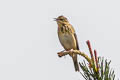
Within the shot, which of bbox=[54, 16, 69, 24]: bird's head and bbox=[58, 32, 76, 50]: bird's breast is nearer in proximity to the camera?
bbox=[58, 32, 76, 50]: bird's breast

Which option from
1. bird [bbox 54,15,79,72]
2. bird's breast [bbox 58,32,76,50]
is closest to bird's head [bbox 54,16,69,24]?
bird [bbox 54,15,79,72]

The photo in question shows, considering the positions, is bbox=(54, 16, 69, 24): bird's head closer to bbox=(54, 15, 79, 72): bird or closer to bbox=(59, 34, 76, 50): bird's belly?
bbox=(54, 15, 79, 72): bird

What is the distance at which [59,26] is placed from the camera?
28.3 feet

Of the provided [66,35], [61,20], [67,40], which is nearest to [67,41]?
[67,40]

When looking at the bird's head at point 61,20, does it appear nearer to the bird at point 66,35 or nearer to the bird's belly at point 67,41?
the bird at point 66,35

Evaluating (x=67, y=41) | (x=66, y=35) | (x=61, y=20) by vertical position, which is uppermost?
(x=61, y=20)

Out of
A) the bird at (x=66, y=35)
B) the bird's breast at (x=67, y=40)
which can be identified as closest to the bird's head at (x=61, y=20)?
the bird at (x=66, y=35)

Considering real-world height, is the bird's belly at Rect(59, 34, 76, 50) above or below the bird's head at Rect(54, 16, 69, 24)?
below

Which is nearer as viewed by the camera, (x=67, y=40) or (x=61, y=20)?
(x=67, y=40)

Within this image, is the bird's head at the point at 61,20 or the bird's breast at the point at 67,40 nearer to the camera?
the bird's breast at the point at 67,40

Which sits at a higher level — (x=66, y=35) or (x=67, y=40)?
(x=66, y=35)

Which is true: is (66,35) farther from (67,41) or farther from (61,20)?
(61,20)

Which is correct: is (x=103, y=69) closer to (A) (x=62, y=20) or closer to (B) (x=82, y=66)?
(B) (x=82, y=66)

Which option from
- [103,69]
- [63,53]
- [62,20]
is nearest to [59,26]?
[62,20]
